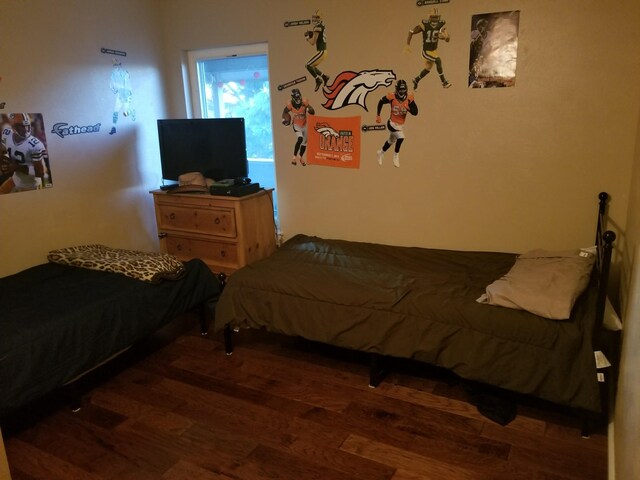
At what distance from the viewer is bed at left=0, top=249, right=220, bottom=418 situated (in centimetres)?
215

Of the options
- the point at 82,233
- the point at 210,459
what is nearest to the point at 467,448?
the point at 210,459

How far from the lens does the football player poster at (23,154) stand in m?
2.87

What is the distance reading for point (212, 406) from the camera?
8.01 ft

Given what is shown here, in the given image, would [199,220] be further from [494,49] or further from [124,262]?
→ [494,49]

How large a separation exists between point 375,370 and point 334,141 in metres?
1.66

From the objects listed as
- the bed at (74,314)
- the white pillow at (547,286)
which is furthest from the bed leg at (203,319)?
the white pillow at (547,286)

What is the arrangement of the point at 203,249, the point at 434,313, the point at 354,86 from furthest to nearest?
1. the point at 203,249
2. the point at 354,86
3. the point at 434,313

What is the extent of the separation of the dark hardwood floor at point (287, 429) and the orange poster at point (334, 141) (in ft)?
4.56

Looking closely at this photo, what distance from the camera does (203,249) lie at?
348cm

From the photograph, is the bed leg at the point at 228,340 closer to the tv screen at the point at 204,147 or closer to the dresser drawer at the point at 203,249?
the dresser drawer at the point at 203,249

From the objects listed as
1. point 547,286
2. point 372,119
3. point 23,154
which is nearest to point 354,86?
point 372,119

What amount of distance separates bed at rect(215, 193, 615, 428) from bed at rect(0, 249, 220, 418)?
1.15 ft

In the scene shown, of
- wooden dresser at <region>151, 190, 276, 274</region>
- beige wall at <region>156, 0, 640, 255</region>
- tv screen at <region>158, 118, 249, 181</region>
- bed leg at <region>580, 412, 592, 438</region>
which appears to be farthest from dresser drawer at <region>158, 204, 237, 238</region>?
bed leg at <region>580, 412, 592, 438</region>

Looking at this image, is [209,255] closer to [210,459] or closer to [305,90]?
[305,90]
